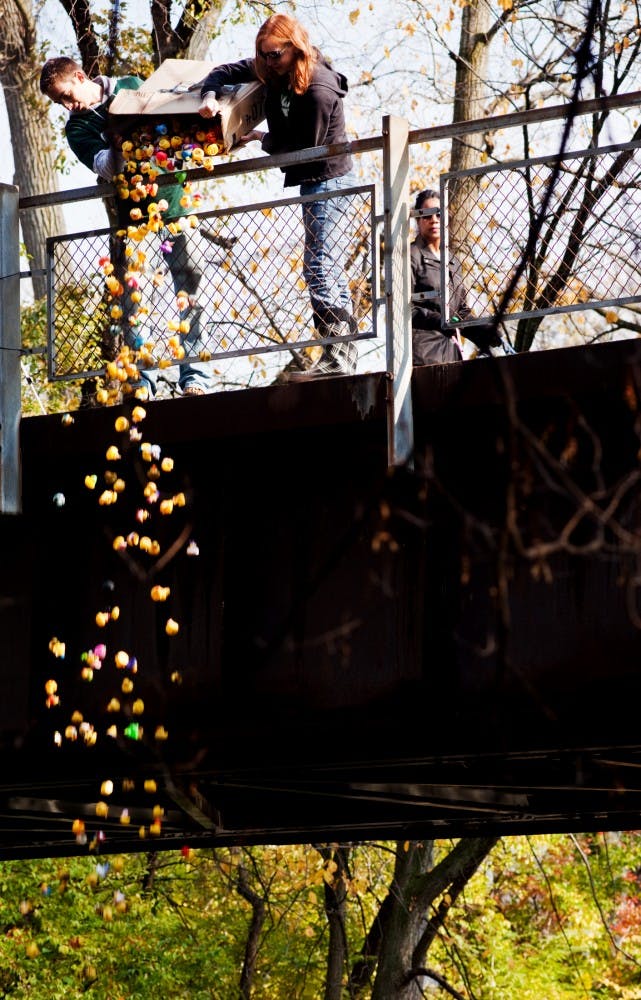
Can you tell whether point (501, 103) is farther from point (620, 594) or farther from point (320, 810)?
point (620, 594)

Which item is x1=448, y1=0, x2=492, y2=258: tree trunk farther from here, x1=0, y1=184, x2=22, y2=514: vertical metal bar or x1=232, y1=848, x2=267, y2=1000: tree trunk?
x1=0, y1=184, x2=22, y2=514: vertical metal bar

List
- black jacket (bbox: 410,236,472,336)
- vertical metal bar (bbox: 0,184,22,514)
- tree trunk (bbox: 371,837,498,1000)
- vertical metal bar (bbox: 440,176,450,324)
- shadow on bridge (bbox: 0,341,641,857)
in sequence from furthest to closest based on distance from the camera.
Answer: tree trunk (bbox: 371,837,498,1000) < vertical metal bar (bbox: 0,184,22,514) < black jacket (bbox: 410,236,472,336) < vertical metal bar (bbox: 440,176,450,324) < shadow on bridge (bbox: 0,341,641,857)

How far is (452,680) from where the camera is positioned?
252 inches

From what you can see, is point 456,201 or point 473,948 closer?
point 456,201

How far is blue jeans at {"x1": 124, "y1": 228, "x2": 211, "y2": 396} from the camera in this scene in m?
7.17

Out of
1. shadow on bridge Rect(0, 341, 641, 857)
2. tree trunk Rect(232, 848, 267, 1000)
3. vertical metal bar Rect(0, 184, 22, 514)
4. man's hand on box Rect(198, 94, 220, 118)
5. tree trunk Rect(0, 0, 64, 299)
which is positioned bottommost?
tree trunk Rect(232, 848, 267, 1000)

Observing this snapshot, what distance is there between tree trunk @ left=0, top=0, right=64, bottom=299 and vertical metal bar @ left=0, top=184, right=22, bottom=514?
824cm

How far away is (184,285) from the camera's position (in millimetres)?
7250

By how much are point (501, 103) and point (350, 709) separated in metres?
11.0

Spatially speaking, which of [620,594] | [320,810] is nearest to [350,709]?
[620,594]

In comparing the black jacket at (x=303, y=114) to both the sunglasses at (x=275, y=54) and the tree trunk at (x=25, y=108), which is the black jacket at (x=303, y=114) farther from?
the tree trunk at (x=25, y=108)

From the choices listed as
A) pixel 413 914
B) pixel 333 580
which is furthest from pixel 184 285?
pixel 413 914

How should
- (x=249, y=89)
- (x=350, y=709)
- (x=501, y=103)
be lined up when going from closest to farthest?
(x=350, y=709), (x=249, y=89), (x=501, y=103)

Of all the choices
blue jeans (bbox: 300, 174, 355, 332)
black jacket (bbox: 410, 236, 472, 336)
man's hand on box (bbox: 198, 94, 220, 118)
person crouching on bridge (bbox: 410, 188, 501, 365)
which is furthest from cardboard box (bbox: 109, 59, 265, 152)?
black jacket (bbox: 410, 236, 472, 336)
